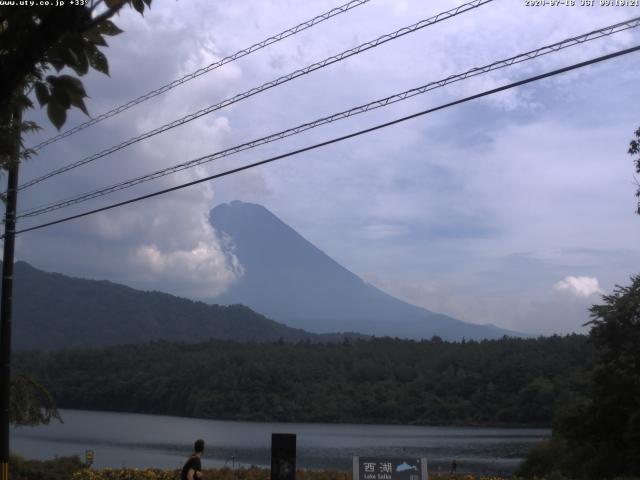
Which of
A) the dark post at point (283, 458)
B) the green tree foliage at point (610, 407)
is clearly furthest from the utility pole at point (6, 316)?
the green tree foliage at point (610, 407)

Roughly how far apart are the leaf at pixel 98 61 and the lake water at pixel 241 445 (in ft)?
79.8

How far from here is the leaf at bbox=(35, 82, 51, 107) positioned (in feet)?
11.5

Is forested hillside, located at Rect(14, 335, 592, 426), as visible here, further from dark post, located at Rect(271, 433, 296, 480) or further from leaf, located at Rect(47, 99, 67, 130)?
leaf, located at Rect(47, 99, 67, 130)

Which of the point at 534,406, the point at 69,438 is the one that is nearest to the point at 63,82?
the point at 69,438

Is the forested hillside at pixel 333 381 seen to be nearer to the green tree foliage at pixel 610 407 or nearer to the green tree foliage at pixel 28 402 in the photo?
the green tree foliage at pixel 610 407

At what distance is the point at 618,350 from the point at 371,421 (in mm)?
54987

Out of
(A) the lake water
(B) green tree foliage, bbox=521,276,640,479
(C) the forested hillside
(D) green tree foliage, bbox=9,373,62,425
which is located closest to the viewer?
(D) green tree foliage, bbox=9,373,62,425

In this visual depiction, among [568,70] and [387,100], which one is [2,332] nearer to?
[387,100]

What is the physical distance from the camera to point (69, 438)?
5316 centimetres

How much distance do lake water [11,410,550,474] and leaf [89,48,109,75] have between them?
24323mm

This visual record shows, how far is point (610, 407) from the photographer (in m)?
28.4

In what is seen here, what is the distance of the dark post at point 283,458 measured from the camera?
12.9m

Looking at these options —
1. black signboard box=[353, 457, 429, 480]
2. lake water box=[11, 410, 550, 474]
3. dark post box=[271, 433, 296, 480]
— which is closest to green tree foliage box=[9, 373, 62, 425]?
lake water box=[11, 410, 550, 474]

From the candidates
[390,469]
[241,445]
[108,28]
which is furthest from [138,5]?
[241,445]
